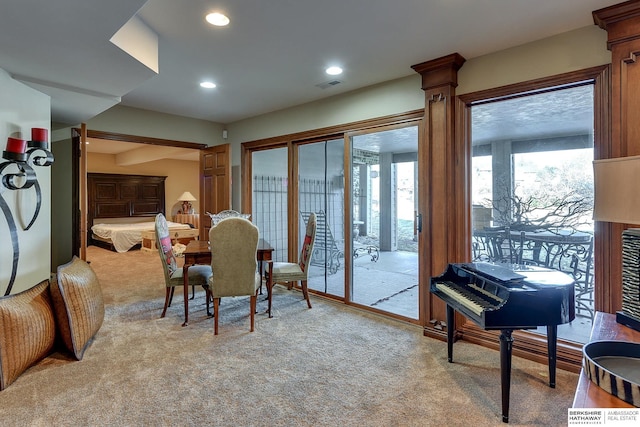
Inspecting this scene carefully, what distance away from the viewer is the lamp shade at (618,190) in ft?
4.88

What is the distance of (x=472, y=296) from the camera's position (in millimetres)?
2205

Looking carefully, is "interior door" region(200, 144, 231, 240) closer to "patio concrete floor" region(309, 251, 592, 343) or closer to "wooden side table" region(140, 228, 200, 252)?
"patio concrete floor" region(309, 251, 592, 343)

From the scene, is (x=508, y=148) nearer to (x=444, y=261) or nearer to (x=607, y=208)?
(x=444, y=261)

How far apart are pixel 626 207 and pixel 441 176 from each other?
158 cm

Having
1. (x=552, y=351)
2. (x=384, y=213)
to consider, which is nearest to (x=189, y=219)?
(x=384, y=213)

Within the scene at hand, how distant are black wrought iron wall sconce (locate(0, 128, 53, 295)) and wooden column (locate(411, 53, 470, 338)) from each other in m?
3.38

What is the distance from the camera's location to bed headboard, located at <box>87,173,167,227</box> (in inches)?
351

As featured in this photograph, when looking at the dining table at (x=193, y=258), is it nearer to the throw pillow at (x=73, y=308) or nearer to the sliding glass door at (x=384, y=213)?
the throw pillow at (x=73, y=308)

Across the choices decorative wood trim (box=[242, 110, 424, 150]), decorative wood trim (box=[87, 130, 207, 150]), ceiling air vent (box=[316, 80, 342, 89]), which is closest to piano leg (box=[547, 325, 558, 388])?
decorative wood trim (box=[242, 110, 424, 150])

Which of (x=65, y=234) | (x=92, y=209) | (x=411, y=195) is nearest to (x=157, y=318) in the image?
(x=65, y=234)

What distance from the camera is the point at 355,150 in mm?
4055

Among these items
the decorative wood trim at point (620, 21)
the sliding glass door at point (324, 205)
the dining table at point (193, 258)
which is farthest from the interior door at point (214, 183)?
the decorative wood trim at point (620, 21)

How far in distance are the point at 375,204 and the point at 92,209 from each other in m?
7.97

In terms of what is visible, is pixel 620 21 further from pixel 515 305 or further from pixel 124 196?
pixel 124 196
